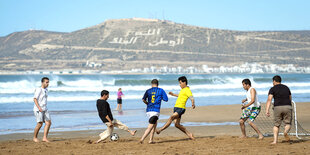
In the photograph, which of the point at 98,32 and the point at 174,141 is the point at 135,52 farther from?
the point at 174,141

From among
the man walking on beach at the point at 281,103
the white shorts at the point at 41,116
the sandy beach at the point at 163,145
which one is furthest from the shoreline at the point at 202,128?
the man walking on beach at the point at 281,103

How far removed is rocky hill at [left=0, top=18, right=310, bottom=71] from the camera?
6388 inches

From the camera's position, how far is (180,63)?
6275 inches

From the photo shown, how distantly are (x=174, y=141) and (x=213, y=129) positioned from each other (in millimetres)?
2636

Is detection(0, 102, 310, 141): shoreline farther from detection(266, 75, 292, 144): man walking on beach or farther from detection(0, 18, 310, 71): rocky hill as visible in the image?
detection(0, 18, 310, 71): rocky hill

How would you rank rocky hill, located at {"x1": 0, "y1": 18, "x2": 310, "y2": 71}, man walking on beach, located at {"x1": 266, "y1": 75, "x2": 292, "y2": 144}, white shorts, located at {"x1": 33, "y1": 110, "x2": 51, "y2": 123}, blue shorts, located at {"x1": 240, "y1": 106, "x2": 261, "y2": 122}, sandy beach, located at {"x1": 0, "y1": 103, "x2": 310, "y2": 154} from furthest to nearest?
rocky hill, located at {"x1": 0, "y1": 18, "x2": 310, "y2": 71}, white shorts, located at {"x1": 33, "y1": 110, "x2": 51, "y2": 123}, blue shorts, located at {"x1": 240, "y1": 106, "x2": 261, "y2": 122}, man walking on beach, located at {"x1": 266, "y1": 75, "x2": 292, "y2": 144}, sandy beach, located at {"x1": 0, "y1": 103, "x2": 310, "y2": 154}

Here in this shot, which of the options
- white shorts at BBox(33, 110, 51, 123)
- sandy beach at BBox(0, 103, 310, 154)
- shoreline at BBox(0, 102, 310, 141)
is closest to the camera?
sandy beach at BBox(0, 103, 310, 154)

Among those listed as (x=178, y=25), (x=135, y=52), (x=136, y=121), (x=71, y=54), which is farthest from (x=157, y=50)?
(x=136, y=121)

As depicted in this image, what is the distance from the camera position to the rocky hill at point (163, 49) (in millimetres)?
162250

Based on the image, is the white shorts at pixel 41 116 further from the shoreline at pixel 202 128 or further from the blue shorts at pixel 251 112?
the blue shorts at pixel 251 112

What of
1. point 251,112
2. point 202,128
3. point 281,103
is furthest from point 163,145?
point 202,128

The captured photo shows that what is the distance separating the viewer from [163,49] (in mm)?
173250

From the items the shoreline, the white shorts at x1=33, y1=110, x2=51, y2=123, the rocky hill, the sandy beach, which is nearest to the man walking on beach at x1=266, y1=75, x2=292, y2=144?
the sandy beach

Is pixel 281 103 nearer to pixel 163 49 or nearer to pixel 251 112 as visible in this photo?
pixel 251 112
